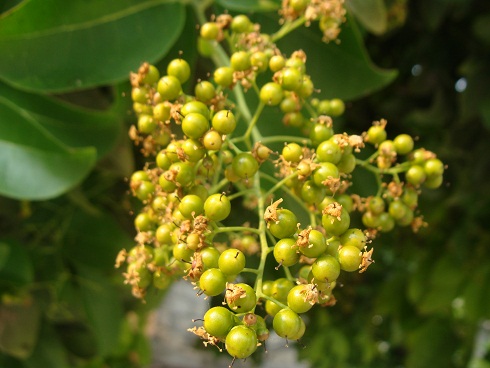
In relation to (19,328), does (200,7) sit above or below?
above

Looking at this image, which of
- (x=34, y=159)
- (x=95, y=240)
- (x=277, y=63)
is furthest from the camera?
(x=95, y=240)

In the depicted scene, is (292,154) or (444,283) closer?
(292,154)

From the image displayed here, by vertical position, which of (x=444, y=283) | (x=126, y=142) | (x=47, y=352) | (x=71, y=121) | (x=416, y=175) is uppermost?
(x=416, y=175)

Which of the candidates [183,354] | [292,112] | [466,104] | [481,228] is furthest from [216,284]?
[183,354]

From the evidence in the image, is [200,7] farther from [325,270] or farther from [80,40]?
[325,270]

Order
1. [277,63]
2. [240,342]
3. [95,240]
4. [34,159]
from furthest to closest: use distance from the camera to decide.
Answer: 1. [95,240]
2. [34,159]
3. [277,63]
4. [240,342]

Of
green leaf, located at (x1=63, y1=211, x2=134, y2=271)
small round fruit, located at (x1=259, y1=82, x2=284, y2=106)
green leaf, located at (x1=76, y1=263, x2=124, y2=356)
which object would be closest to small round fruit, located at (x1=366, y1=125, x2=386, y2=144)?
small round fruit, located at (x1=259, y1=82, x2=284, y2=106)

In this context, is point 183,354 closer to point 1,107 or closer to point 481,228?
point 481,228

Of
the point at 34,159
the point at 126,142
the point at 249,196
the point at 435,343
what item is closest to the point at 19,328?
the point at 126,142
